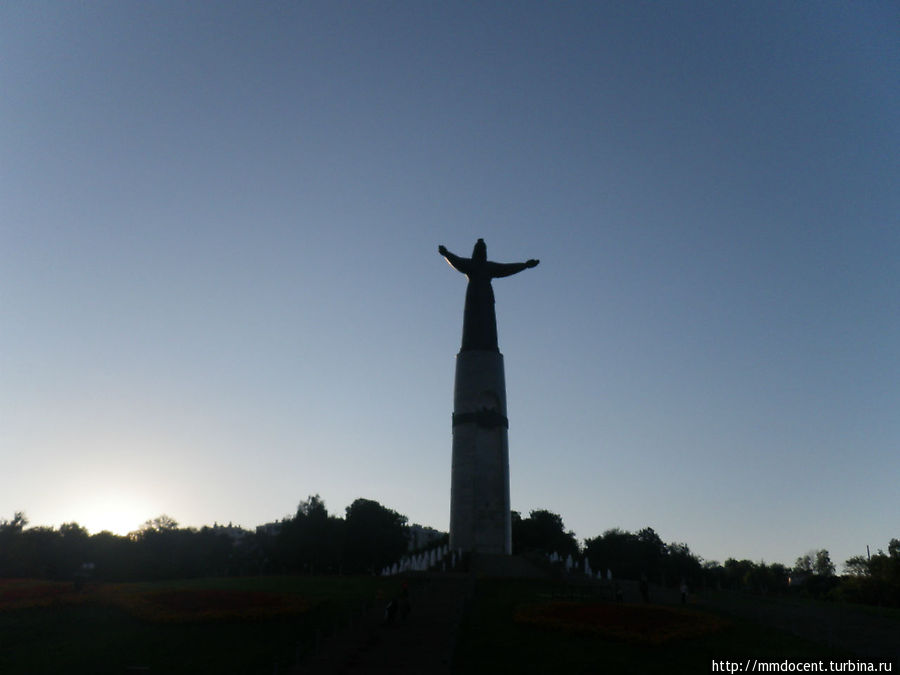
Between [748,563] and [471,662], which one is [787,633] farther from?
[748,563]

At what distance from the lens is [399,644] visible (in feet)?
60.1

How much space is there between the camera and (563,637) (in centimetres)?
1902

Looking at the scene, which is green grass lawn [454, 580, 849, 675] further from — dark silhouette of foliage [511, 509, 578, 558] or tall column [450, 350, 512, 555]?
dark silhouette of foliage [511, 509, 578, 558]

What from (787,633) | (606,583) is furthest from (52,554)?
(787,633)

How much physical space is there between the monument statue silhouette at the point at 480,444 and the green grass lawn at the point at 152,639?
16530mm

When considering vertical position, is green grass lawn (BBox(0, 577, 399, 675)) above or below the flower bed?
below

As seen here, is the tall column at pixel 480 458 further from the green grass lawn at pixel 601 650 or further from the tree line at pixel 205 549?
the green grass lawn at pixel 601 650

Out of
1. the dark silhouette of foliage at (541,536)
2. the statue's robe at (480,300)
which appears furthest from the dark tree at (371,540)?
the statue's robe at (480,300)

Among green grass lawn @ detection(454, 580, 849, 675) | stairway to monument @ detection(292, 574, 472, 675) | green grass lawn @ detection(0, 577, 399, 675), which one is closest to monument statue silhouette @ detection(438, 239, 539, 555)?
stairway to monument @ detection(292, 574, 472, 675)

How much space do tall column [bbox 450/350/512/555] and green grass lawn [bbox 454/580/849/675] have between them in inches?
784

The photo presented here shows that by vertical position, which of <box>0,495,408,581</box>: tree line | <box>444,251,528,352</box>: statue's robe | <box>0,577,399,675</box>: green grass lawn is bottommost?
<box>0,577,399,675</box>: green grass lawn

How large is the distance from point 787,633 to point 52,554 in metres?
48.0

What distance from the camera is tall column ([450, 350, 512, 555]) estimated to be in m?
41.4

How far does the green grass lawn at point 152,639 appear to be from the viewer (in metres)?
16.3
